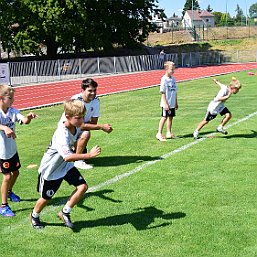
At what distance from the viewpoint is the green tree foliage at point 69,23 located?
43312 mm

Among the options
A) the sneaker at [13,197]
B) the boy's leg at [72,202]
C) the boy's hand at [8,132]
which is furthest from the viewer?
the sneaker at [13,197]

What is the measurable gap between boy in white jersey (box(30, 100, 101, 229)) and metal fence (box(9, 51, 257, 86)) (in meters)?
27.7

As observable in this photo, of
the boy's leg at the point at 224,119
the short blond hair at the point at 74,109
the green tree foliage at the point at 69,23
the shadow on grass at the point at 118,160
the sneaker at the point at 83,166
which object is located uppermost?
the green tree foliage at the point at 69,23

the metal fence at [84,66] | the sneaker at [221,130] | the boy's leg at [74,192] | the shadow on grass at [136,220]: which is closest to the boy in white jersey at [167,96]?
the sneaker at [221,130]

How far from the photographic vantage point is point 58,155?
532 centimetres

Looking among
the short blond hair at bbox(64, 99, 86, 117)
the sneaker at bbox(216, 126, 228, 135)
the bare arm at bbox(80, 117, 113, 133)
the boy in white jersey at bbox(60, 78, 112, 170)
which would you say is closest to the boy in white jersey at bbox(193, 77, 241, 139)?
the sneaker at bbox(216, 126, 228, 135)

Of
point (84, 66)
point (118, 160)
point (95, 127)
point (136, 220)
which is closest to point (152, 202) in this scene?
point (136, 220)

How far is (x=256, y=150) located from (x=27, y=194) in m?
4.73

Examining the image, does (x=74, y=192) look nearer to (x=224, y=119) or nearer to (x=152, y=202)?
(x=152, y=202)

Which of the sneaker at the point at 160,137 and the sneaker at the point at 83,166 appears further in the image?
the sneaker at the point at 160,137

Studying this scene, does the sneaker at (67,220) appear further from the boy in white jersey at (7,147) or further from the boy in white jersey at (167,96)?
the boy in white jersey at (167,96)

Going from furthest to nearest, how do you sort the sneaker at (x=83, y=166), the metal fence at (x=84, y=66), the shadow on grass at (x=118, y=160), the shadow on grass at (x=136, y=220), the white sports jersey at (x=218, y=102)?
the metal fence at (x=84, y=66)
the white sports jersey at (x=218, y=102)
the shadow on grass at (x=118, y=160)
the sneaker at (x=83, y=166)
the shadow on grass at (x=136, y=220)

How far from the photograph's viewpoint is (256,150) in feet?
30.4

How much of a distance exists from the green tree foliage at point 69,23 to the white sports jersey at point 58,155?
128ft
